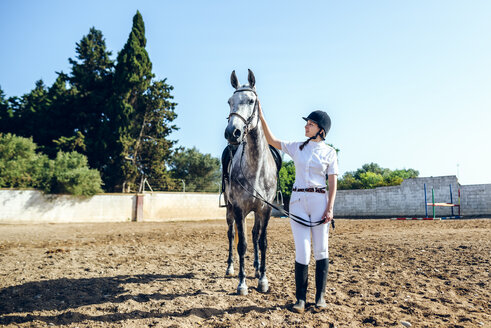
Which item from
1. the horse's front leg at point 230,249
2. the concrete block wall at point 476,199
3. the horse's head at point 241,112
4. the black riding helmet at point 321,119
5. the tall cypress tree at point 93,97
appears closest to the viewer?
the black riding helmet at point 321,119

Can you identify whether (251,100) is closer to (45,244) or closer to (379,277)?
(379,277)

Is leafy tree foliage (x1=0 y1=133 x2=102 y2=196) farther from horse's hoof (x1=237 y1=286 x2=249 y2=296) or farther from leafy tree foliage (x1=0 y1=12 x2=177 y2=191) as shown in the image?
horse's hoof (x1=237 y1=286 x2=249 y2=296)

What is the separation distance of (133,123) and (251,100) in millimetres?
26469

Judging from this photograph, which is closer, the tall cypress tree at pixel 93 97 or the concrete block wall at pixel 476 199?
the concrete block wall at pixel 476 199

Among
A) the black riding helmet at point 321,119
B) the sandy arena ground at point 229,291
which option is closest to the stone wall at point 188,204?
the sandy arena ground at point 229,291

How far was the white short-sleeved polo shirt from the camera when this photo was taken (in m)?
3.42

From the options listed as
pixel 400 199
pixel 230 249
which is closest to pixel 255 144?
pixel 230 249

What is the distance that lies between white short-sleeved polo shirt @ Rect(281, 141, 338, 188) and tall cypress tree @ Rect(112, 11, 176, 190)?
25061 mm

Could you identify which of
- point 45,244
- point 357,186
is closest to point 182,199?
point 45,244

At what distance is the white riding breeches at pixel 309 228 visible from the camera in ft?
11.0

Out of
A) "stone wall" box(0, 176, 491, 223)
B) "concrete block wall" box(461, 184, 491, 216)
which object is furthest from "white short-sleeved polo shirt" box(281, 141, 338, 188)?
"concrete block wall" box(461, 184, 491, 216)

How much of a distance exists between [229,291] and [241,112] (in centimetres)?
247

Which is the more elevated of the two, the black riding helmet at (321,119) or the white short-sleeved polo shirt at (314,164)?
the black riding helmet at (321,119)

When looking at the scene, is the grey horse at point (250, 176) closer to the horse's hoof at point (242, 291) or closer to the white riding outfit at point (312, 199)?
the horse's hoof at point (242, 291)
